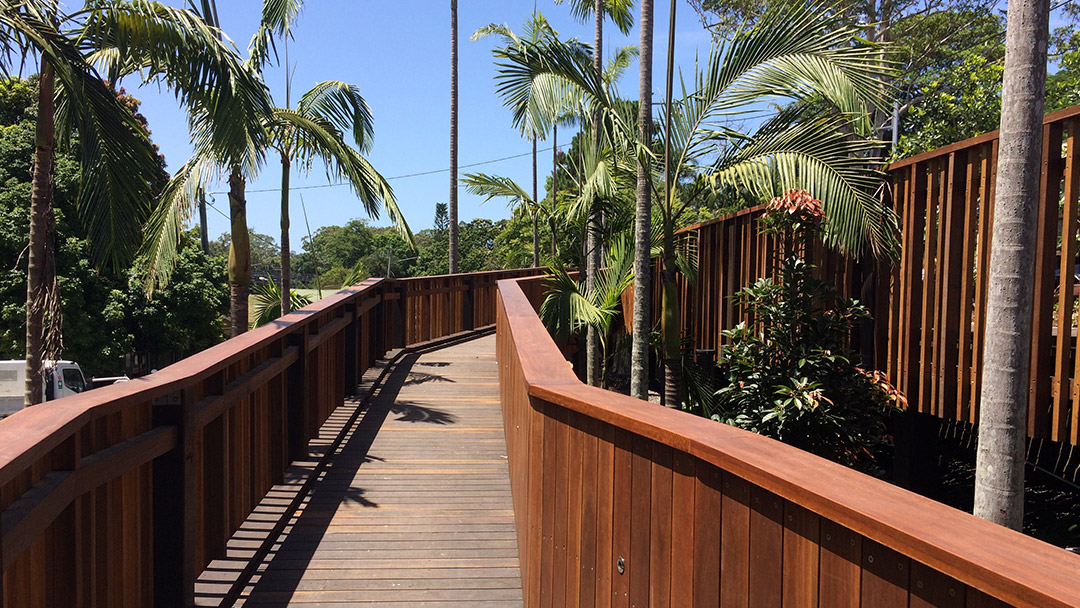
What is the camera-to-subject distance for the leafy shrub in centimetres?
516

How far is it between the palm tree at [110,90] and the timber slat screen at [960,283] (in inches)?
223

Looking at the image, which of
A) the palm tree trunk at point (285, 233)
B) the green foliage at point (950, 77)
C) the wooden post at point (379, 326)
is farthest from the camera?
the green foliage at point (950, 77)

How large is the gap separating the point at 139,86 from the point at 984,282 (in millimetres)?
7919

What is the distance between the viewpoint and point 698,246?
29.8ft

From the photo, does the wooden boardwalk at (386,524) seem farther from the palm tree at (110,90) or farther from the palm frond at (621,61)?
the palm frond at (621,61)

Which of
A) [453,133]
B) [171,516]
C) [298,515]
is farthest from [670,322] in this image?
[453,133]

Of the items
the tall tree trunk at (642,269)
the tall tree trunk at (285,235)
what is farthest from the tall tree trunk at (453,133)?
the tall tree trunk at (642,269)

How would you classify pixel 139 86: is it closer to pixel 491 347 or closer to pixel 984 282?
pixel 491 347

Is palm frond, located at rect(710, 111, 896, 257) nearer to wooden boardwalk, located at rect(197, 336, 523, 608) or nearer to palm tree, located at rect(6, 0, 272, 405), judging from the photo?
wooden boardwalk, located at rect(197, 336, 523, 608)

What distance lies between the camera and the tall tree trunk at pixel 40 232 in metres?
7.44

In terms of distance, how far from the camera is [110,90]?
7133 millimetres

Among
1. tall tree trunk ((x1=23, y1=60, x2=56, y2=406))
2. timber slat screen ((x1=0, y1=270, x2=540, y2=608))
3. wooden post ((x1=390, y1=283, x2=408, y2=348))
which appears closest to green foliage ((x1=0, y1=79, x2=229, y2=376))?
wooden post ((x1=390, y1=283, x2=408, y2=348))

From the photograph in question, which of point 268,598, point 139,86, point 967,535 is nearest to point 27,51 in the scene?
point 139,86

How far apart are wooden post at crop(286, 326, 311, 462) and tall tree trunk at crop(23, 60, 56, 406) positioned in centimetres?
400
